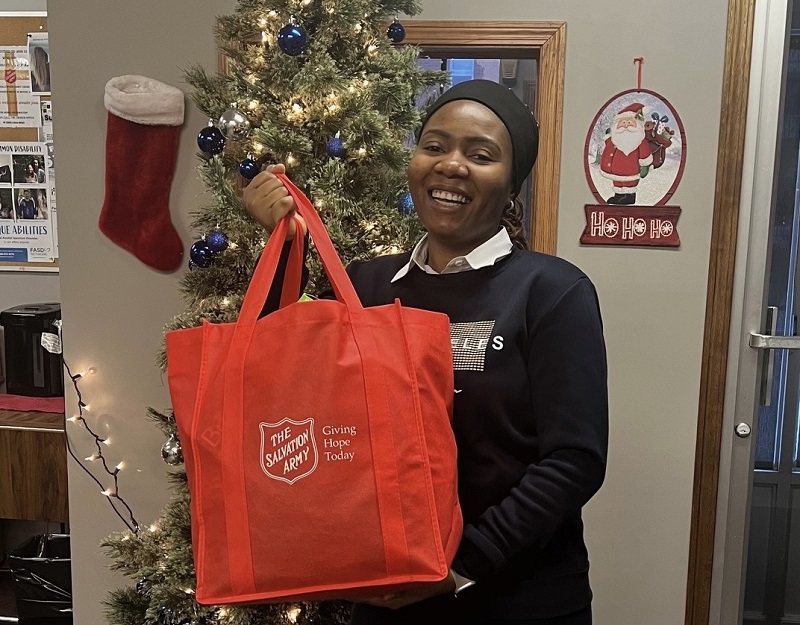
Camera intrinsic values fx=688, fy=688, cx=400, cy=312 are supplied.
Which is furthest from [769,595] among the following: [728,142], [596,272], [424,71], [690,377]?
[424,71]

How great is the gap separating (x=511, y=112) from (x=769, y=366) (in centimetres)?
138

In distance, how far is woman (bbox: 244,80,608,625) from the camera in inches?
35.7

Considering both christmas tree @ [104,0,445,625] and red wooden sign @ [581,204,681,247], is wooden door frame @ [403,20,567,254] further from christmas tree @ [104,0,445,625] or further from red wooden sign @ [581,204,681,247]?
christmas tree @ [104,0,445,625]

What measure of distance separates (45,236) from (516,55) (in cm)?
199

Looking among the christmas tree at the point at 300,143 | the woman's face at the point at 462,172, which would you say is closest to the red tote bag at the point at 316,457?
the woman's face at the point at 462,172

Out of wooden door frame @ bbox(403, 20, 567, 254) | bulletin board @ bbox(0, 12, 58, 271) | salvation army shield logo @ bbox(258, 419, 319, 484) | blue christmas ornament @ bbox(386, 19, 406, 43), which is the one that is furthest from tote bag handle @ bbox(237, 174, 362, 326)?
bulletin board @ bbox(0, 12, 58, 271)

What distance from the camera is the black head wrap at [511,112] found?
3.25 feet

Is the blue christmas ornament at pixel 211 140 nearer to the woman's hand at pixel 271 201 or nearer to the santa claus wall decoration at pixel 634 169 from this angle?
the woman's hand at pixel 271 201

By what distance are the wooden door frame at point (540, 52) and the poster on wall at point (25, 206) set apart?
1689 mm

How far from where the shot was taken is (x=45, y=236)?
2779 mm

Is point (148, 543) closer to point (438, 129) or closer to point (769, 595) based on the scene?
point (438, 129)

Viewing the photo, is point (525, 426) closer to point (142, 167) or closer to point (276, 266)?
point (276, 266)

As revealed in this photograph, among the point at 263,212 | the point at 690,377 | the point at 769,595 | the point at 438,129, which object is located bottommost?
the point at 769,595

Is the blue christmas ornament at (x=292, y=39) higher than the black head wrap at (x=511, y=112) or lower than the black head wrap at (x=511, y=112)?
higher
